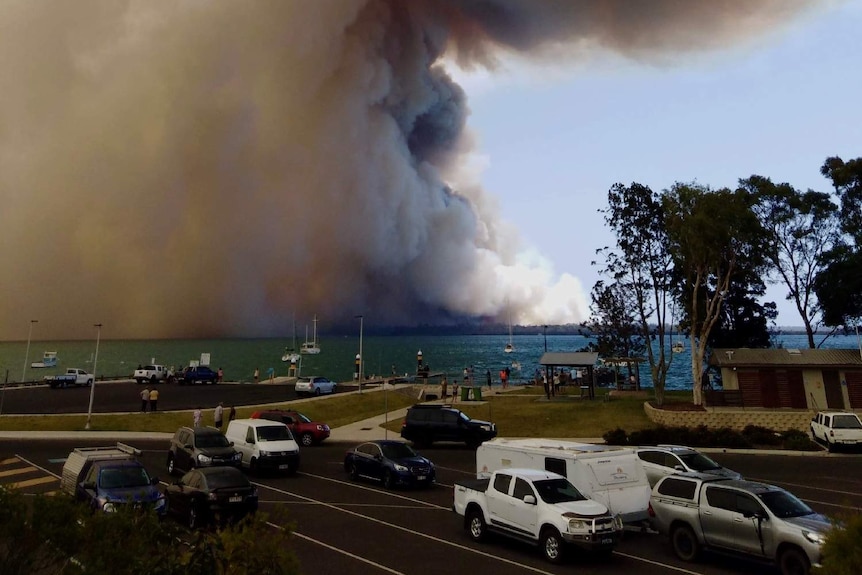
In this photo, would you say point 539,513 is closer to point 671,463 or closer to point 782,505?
point 782,505

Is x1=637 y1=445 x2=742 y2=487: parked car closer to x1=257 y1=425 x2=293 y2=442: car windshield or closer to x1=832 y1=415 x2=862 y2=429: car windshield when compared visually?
x1=257 y1=425 x2=293 y2=442: car windshield

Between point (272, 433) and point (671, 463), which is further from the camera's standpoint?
point (272, 433)

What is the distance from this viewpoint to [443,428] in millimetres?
28938

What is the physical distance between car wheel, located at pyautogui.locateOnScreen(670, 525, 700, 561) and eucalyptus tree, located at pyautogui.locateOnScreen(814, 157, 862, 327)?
139 ft

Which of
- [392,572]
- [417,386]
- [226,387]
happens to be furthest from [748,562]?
[226,387]

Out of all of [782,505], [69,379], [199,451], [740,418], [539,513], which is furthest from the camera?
[69,379]

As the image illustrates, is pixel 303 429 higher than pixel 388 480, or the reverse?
pixel 303 429

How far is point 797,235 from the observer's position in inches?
1842

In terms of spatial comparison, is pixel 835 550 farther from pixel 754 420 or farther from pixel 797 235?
pixel 797 235

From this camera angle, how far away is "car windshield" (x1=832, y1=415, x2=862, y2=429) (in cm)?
2616

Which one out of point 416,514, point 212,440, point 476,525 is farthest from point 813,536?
point 212,440

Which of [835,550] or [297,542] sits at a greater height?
[835,550]

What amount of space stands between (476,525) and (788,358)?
108 ft

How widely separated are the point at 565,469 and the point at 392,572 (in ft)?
18.4
